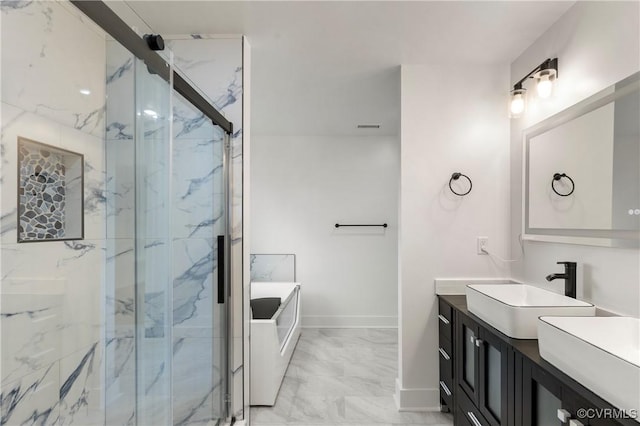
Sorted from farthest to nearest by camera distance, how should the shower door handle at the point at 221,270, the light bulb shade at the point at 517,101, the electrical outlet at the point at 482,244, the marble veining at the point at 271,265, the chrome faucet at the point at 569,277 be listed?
the marble veining at the point at 271,265 → the electrical outlet at the point at 482,244 → the light bulb shade at the point at 517,101 → the shower door handle at the point at 221,270 → the chrome faucet at the point at 569,277

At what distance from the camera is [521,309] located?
5.06 feet

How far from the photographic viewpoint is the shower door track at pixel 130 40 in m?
0.97

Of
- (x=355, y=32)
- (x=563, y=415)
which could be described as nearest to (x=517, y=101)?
(x=355, y=32)

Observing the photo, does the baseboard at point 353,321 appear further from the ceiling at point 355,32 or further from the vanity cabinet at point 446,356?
the ceiling at point 355,32

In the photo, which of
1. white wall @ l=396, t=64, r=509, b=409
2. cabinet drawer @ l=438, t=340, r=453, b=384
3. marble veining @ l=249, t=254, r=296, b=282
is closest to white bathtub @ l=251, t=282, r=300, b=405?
white wall @ l=396, t=64, r=509, b=409

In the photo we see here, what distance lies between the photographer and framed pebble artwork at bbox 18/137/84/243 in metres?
1.23

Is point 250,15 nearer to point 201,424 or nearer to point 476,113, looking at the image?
point 476,113

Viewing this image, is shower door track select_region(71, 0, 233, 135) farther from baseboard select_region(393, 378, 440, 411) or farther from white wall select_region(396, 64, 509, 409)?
baseboard select_region(393, 378, 440, 411)

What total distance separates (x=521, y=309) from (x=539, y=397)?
0.34 meters

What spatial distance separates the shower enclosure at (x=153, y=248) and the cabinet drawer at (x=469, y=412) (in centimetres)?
144

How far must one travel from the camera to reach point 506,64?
2504mm

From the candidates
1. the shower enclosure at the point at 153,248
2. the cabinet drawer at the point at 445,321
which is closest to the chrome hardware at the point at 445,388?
the cabinet drawer at the point at 445,321

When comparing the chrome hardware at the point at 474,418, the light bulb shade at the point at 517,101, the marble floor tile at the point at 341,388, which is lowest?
the marble floor tile at the point at 341,388

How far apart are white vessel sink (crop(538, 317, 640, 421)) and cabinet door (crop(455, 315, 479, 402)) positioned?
1.86 ft
